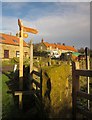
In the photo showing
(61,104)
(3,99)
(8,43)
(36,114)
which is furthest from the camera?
(8,43)

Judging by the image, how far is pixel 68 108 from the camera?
13.5 feet

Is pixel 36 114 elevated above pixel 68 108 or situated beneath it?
situated beneath

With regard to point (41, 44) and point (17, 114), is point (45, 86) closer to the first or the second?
point (17, 114)

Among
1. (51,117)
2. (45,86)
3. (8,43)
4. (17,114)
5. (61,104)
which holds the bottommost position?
(17,114)

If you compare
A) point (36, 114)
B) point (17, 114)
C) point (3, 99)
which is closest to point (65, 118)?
point (36, 114)

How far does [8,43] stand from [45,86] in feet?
122

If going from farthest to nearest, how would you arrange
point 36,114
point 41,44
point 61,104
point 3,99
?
point 41,44 < point 3,99 < point 36,114 < point 61,104

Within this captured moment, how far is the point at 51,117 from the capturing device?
3949mm

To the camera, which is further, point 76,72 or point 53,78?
point 76,72

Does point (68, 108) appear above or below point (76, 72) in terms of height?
below

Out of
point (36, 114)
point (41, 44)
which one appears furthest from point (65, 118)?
point (41, 44)

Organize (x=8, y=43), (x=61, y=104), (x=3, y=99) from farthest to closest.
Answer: (x=8, y=43) → (x=3, y=99) → (x=61, y=104)

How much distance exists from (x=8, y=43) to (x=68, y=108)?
123ft

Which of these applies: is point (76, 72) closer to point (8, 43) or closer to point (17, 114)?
point (17, 114)
